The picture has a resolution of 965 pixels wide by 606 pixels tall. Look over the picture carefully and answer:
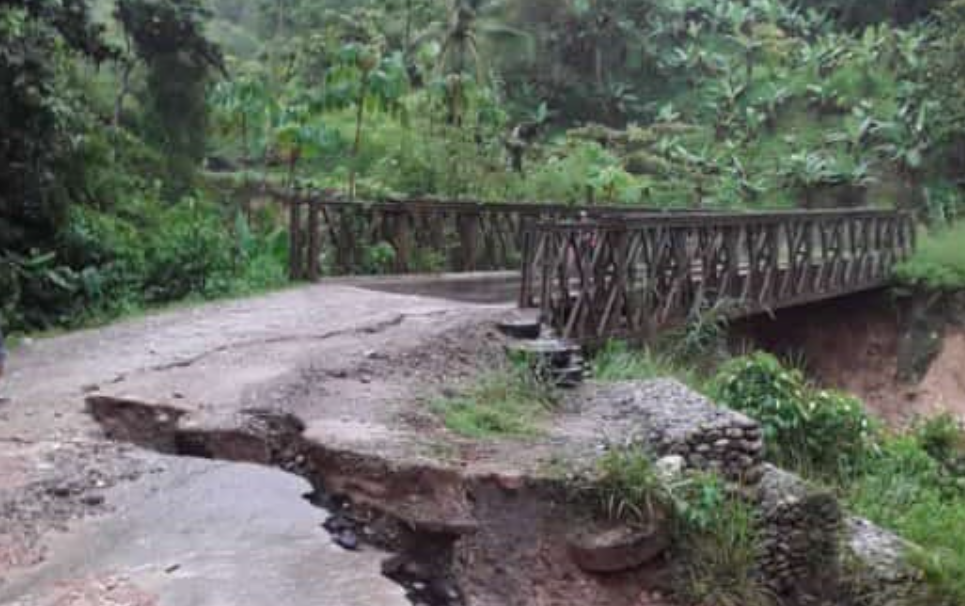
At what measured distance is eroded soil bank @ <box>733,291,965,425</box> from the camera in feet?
57.5

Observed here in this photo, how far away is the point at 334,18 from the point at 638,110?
346 inches

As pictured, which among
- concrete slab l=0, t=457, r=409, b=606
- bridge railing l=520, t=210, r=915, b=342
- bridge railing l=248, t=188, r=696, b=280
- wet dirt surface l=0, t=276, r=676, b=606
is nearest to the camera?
concrete slab l=0, t=457, r=409, b=606

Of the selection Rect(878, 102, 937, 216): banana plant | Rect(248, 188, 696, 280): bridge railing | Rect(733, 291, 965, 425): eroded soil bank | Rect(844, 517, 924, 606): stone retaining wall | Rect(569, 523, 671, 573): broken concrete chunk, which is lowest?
Rect(733, 291, 965, 425): eroded soil bank

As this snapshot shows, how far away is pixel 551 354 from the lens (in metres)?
8.12

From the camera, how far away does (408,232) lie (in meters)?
14.3

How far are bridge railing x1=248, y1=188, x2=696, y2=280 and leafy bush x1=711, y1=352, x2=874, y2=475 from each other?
14.3ft

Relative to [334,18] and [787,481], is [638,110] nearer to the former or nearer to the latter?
[334,18]

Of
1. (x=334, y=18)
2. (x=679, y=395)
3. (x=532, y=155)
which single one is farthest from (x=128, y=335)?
(x=334, y=18)

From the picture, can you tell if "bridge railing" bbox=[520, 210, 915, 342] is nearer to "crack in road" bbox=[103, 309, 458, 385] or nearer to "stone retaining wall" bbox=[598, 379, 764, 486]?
"crack in road" bbox=[103, 309, 458, 385]

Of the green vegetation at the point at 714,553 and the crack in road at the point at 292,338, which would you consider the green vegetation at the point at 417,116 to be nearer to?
the crack in road at the point at 292,338

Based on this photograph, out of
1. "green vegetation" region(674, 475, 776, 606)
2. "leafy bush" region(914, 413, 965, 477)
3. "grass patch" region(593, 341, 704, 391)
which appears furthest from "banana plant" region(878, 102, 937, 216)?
"green vegetation" region(674, 475, 776, 606)

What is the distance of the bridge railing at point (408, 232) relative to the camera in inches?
515

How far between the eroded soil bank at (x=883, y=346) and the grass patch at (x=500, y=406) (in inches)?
395

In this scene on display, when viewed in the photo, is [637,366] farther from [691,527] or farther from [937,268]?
[937,268]
